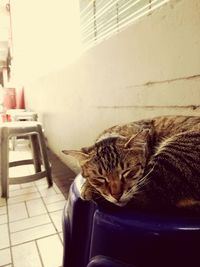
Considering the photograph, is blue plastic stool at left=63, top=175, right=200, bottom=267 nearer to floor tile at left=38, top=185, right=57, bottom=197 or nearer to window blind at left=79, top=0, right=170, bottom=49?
window blind at left=79, top=0, right=170, bottom=49

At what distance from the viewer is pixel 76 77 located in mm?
3105

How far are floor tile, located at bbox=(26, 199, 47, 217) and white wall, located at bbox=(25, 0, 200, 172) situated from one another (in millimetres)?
814

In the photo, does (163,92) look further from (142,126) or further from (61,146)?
(61,146)

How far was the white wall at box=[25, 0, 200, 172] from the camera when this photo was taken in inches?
55.7

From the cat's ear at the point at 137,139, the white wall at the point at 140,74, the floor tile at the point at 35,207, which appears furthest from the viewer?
the floor tile at the point at 35,207

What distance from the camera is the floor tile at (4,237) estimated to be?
74.7 inches

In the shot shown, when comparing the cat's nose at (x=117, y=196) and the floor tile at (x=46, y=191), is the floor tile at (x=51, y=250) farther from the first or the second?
the cat's nose at (x=117, y=196)

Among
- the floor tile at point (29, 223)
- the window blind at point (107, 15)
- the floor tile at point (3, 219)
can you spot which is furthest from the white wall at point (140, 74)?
the floor tile at point (3, 219)

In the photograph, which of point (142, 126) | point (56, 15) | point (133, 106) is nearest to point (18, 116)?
point (56, 15)

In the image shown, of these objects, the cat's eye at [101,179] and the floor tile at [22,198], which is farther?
the floor tile at [22,198]

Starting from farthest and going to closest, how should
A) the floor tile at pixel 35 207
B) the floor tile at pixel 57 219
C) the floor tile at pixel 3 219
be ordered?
the floor tile at pixel 35 207 < the floor tile at pixel 3 219 < the floor tile at pixel 57 219

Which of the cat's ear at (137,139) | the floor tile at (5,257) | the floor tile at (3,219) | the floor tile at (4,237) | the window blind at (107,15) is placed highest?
the window blind at (107,15)

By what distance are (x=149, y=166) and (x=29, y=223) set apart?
1592 millimetres

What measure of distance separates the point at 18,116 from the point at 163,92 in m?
3.78
